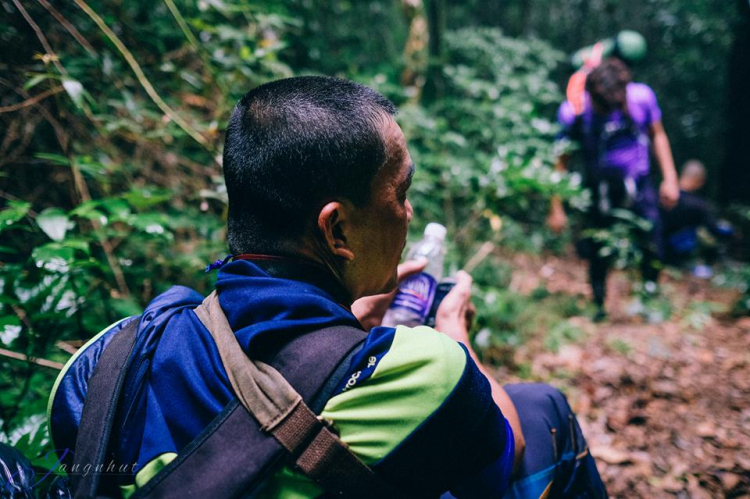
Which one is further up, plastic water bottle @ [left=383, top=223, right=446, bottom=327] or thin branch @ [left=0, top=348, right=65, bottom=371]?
plastic water bottle @ [left=383, top=223, right=446, bottom=327]

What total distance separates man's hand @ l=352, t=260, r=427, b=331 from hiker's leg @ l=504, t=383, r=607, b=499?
1.95 feet

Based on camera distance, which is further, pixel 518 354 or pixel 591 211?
pixel 591 211

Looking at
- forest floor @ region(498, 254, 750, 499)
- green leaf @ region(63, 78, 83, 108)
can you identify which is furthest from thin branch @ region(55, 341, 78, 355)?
forest floor @ region(498, 254, 750, 499)

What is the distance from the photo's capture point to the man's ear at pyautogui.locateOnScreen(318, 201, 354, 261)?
1037mm

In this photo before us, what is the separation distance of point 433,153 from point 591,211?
5.34ft

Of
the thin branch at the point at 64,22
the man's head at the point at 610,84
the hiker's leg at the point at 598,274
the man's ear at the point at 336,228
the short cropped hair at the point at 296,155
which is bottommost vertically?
the hiker's leg at the point at 598,274

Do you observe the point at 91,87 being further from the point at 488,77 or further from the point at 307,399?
the point at 488,77

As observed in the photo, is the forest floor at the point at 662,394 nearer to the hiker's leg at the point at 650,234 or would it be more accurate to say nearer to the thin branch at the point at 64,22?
the hiker's leg at the point at 650,234

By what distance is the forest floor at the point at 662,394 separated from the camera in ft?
7.46

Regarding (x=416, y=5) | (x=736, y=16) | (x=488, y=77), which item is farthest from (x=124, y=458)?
(x=736, y=16)

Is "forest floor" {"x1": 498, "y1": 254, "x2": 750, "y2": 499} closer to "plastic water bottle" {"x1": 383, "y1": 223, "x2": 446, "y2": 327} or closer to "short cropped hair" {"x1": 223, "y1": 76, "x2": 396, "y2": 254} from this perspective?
"plastic water bottle" {"x1": 383, "y1": 223, "x2": 446, "y2": 327}

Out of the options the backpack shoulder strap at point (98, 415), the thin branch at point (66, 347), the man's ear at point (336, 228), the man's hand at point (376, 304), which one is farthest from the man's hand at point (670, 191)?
the thin branch at point (66, 347)

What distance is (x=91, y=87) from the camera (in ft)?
9.40

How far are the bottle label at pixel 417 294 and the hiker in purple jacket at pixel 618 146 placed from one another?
8.80 feet
